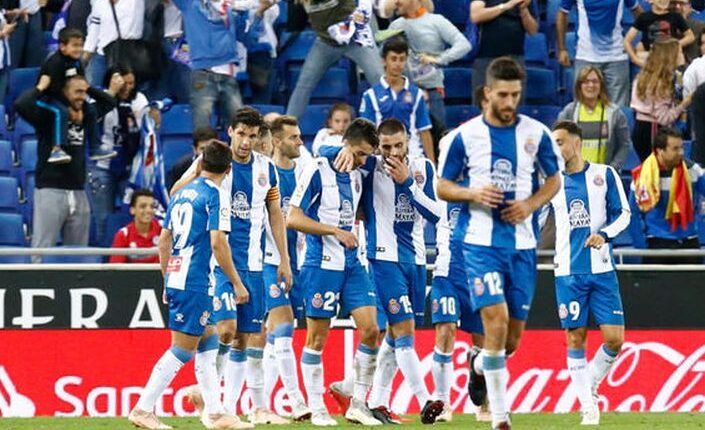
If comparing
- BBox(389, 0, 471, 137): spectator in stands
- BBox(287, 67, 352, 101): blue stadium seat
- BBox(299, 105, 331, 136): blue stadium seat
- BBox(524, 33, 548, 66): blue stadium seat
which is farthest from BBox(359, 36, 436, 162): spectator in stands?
BBox(524, 33, 548, 66): blue stadium seat

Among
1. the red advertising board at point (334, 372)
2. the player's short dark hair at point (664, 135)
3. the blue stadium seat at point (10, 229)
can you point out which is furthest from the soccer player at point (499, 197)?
the blue stadium seat at point (10, 229)

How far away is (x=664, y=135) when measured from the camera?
1727cm

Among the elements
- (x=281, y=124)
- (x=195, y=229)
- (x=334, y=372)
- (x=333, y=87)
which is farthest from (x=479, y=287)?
(x=333, y=87)

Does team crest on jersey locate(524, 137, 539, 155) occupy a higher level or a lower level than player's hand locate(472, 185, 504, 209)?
higher

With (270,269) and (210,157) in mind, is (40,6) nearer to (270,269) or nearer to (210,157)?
(270,269)

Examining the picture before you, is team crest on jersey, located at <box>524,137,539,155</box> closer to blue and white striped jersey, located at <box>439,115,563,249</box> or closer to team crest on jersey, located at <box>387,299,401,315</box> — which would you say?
blue and white striped jersey, located at <box>439,115,563,249</box>

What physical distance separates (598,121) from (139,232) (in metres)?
4.58

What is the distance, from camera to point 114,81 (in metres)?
18.7

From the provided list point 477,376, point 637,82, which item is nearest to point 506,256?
point 477,376

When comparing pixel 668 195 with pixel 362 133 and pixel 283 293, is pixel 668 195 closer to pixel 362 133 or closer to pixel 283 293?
pixel 283 293

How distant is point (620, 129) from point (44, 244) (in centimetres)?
568

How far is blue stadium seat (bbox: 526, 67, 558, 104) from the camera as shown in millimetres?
20562

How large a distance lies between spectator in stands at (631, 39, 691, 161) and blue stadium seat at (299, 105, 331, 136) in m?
3.28

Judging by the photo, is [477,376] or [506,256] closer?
[506,256]
